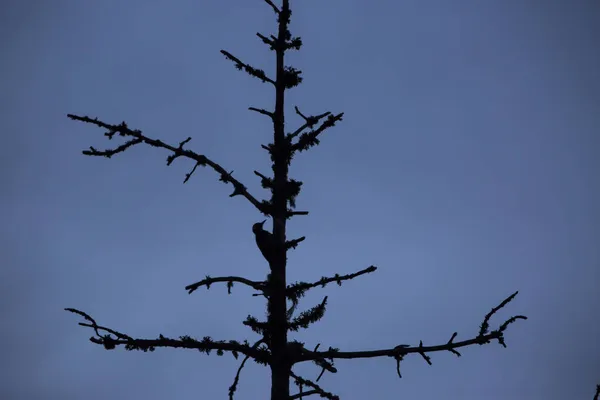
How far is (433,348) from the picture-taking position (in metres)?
6.42

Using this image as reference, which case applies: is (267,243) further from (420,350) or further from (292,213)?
(420,350)

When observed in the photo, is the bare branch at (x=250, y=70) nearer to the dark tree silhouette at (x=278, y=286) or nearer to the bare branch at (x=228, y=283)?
the dark tree silhouette at (x=278, y=286)

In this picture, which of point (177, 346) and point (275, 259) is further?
point (275, 259)

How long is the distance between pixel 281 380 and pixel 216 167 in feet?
9.33

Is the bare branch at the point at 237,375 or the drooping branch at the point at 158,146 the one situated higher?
the drooping branch at the point at 158,146

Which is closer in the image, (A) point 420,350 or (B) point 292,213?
(A) point 420,350

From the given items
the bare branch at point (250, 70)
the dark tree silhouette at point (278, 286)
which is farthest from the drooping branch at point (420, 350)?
the bare branch at point (250, 70)

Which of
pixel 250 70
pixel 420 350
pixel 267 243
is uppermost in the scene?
pixel 250 70

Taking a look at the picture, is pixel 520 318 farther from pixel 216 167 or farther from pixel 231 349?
pixel 216 167

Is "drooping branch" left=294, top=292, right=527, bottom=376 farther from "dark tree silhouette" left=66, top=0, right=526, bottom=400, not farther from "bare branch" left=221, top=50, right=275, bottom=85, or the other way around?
"bare branch" left=221, top=50, right=275, bottom=85

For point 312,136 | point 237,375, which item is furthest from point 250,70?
point 237,375

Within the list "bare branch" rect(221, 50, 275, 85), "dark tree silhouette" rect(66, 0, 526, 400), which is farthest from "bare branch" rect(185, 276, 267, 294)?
"bare branch" rect(221, 50, 275, 85)

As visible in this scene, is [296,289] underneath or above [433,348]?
above

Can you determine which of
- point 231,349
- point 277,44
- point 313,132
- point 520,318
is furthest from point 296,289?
point 277,44
